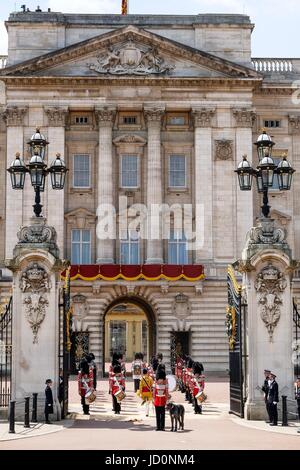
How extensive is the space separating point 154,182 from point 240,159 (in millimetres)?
5163

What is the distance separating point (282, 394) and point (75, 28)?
3545 centimetres

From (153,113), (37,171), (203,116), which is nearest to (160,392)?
(37,171)

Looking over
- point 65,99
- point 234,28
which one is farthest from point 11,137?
point 234,28

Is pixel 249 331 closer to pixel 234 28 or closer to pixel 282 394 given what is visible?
pixel 282 394

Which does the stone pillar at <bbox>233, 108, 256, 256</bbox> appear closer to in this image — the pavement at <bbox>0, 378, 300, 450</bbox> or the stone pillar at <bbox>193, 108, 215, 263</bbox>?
the stone pillar at <bbox>193, 108, 215, 263</bbox>

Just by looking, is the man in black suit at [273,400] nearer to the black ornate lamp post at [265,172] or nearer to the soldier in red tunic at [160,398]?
the soldier in red tunic at [160,398]

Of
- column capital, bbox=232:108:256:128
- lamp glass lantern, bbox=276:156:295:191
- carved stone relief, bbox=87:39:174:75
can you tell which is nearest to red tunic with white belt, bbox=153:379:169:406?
lamp glass lantern, bbox=276:156:295:191

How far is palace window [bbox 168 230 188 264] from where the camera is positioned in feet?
174

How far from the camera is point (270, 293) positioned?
2495cm

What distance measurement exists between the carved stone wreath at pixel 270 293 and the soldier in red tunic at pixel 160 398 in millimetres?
3243

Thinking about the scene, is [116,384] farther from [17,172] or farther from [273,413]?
[17,172]

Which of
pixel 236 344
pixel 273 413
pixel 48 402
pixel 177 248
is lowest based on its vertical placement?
pixel 273 413
